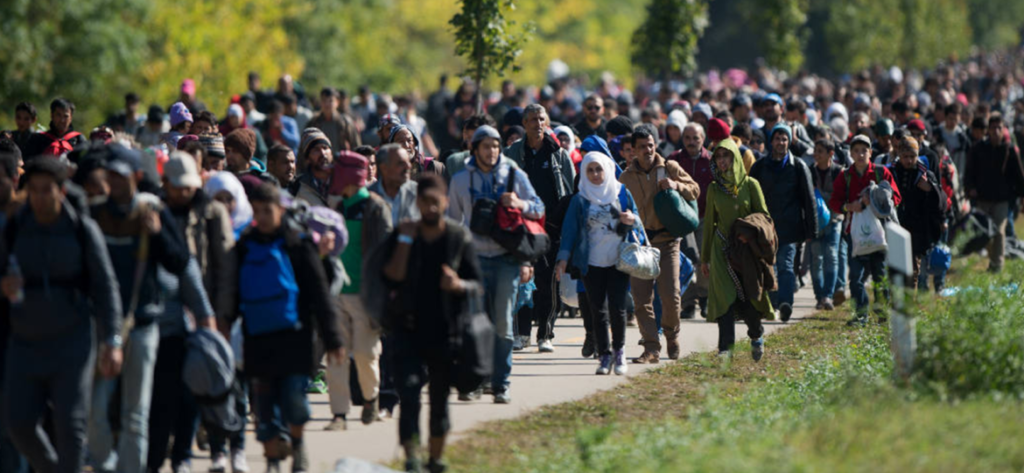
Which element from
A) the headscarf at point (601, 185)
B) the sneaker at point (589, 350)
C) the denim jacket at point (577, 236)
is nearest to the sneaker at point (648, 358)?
the sneaker at point (589, 350)

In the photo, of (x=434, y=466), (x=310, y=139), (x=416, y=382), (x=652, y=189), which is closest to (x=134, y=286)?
(x=416, y=382)

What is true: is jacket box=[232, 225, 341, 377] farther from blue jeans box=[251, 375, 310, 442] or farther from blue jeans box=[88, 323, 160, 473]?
blue jeans box=[88, 323, 160, 473]

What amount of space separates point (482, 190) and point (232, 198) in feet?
6.83

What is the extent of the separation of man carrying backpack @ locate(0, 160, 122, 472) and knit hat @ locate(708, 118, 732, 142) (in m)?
7.97

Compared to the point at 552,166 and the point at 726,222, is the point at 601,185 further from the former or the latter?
the point at 726,222

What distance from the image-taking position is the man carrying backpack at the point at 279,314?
8.75 metres

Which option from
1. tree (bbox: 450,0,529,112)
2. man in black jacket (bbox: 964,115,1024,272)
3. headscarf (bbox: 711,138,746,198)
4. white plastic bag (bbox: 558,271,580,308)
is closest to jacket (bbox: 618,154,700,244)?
headscarf (bbox: 711,138,746,198)

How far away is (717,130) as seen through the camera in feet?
49.7

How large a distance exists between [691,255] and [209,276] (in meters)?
6.94

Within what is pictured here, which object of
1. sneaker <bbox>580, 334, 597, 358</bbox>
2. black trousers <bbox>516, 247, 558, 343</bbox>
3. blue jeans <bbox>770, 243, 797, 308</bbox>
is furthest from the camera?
blue jeans <bbox>770, 243, 797, 308</bbox>

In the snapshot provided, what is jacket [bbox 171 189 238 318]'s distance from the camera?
348 inches

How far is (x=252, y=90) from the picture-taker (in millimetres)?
24875

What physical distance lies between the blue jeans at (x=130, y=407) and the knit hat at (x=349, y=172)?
86.5 inches

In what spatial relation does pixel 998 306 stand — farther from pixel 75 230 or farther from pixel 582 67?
pixel 582 67
